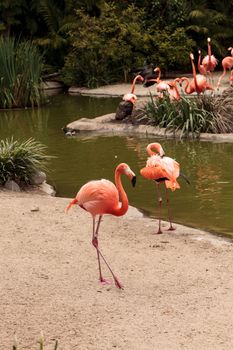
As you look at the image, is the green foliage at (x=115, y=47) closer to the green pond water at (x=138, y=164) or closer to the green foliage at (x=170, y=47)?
the green foliage at (x=170, y=47)

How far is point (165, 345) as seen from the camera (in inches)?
152

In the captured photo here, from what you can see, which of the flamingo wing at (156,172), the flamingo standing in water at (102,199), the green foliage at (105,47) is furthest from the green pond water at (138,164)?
the green foliage at (105,47)

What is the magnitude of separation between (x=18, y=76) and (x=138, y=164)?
19.4 ft

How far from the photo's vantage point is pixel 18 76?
46.6 feet

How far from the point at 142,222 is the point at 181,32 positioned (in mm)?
12658

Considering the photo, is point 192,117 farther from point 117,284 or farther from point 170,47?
point 170,47

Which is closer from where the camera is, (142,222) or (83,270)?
(83,270)

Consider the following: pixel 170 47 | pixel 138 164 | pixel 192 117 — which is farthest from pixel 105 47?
pixel 138 164

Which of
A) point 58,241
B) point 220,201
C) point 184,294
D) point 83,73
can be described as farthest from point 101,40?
point 184,294

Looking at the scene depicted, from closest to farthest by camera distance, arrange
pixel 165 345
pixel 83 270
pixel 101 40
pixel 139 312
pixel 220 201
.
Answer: pixel 165 345, pixel 139 312, pixel 83 270, pixel 220 201, pixel 101 40

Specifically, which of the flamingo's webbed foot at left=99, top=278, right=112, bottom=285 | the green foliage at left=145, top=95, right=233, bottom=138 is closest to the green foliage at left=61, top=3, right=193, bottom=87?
the green foliage at left=145, top=95, right=233, bottom=138

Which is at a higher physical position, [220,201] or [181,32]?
[181,32]

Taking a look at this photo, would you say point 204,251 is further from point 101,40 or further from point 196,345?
point 101,40

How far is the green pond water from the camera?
22.7 feet
